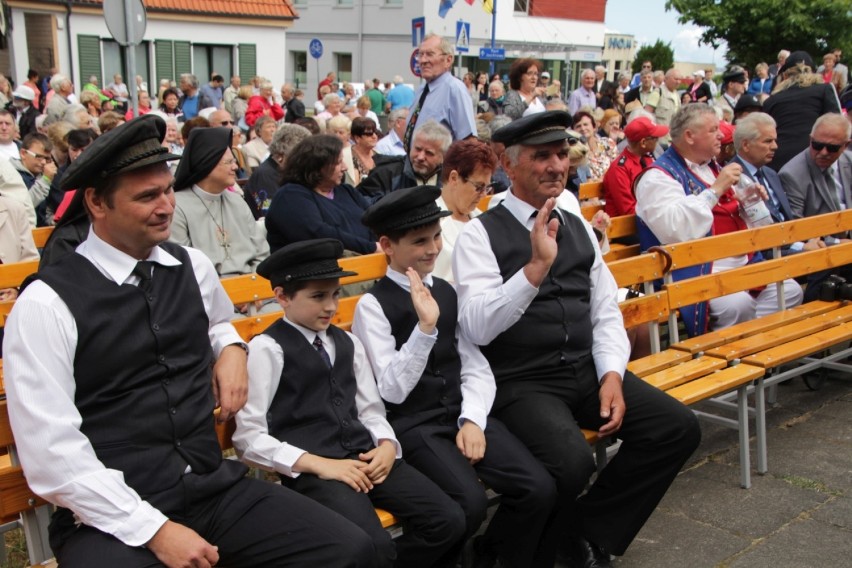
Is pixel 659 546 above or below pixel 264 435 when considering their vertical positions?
below

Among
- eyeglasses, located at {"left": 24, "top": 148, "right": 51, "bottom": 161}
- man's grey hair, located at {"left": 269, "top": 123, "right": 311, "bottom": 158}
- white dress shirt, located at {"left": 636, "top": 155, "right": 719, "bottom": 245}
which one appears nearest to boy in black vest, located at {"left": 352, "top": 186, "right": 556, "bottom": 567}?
white dress shirt, located at {"left": 636, "top": 155, "right": 719, "bottom": 245}

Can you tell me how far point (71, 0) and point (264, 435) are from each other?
29.1m

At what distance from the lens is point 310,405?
3043mm

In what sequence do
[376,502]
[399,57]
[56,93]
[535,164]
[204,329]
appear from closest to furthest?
1. [204,329]
2. [376,502]
3. [535,164]
4. [56,93]
5. [399,57]

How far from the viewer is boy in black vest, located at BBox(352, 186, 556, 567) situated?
10.5 feet

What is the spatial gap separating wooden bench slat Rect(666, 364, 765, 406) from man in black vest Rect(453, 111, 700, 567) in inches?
16.5

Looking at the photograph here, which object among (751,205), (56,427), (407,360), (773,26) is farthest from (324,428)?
(773,26)

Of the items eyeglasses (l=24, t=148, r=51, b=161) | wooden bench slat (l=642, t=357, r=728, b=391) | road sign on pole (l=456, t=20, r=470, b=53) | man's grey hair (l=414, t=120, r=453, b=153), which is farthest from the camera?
road sign on pole (l=456, t=20, r=470, b=53)

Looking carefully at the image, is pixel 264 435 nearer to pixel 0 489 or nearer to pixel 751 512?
pixel 0 489

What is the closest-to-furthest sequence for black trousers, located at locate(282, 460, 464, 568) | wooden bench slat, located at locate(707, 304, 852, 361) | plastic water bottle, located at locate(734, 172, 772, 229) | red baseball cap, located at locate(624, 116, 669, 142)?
black trousers, located at locate(282, 460, 464, 568), wooden bench slat, located at locate(707, 304, 852, 361), plastic water bottle, located at locate(734, 172, 772, 229), red baseball cap, located at locate(624, 116, 669, 142)

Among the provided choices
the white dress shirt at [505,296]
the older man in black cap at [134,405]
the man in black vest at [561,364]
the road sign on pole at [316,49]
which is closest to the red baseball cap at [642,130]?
the white dress shirt at [505,296]

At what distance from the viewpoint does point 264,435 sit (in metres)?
2.97

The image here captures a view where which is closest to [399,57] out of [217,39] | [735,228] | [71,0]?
[217,39]

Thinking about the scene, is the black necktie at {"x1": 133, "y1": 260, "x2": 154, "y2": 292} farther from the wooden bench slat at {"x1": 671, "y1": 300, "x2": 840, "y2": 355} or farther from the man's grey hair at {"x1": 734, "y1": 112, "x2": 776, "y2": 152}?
the man's grey hair at {"x1": 734, "y1": 112, "x2": 776, "y2": 152}
